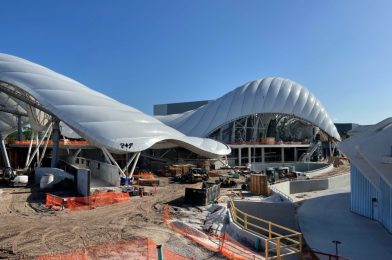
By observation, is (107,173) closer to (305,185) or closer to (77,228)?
(77,228)

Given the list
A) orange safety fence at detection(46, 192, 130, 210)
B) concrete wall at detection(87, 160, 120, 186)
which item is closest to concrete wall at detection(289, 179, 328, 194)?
orange safety fence at detection(46, 192, 130, 210)

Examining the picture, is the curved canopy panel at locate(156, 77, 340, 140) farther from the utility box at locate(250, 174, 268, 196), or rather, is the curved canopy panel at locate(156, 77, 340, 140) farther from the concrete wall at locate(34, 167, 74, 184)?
the utility box at locate(250, 174, 268, 196)

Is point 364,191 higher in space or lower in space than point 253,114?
lower

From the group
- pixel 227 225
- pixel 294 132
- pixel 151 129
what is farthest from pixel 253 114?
pixel 227 225

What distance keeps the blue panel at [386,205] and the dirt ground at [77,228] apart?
874cm

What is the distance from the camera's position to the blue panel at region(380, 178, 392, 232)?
15.7m

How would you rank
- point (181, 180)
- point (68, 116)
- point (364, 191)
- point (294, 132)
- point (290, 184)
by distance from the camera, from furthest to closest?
point (294, 132)
point (181, 180)
point (68, 116)
point (290, 184)
point (364, 191)

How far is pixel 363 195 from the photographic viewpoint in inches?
764

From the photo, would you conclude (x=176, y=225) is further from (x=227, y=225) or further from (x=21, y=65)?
(x=21, y=65)

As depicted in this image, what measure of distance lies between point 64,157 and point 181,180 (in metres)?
22.2

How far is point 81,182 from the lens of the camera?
2595 centimetres

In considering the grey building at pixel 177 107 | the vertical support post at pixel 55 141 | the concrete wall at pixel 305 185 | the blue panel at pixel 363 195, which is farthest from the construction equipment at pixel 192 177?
the grey building at pixel 177 107

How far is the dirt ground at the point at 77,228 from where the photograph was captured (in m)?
12.7

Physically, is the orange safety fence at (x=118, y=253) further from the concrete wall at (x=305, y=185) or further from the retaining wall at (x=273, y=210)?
the concrete wall at (x=305, y=185)
